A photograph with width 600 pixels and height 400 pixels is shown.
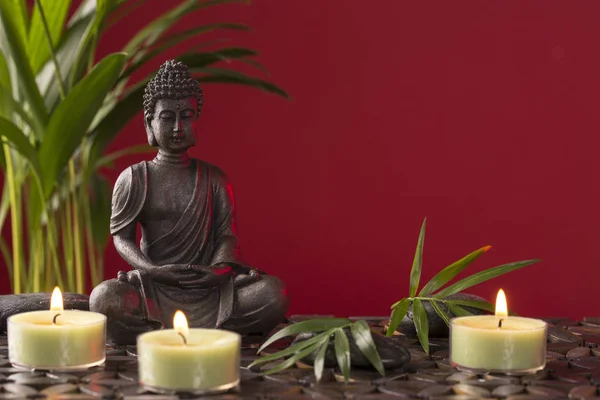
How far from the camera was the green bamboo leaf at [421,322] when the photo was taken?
4.35 ft

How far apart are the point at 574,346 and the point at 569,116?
1501 mm

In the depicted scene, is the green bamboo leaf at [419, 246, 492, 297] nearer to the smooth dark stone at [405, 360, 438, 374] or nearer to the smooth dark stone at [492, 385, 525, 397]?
the smooth dark stone at [405, 360, 438, 374]

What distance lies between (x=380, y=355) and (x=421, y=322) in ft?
0.46

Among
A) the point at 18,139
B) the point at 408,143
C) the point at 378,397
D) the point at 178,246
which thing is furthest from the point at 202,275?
the point at 408,143

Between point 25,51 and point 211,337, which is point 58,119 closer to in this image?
point 25,51

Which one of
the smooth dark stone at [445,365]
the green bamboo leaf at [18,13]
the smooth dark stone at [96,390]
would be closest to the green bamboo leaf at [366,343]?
the smooth dark stone at [445,365]

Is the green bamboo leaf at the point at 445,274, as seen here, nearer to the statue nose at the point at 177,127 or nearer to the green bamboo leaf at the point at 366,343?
the green bamboo leaf at the point at 366,343

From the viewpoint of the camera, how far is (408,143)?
2850 millimetres

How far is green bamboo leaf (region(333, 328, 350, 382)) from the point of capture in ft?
3.84

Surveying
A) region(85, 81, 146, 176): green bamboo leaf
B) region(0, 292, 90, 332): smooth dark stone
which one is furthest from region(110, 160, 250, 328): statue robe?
region(85, 81, 146, 176): green bamboo leaf

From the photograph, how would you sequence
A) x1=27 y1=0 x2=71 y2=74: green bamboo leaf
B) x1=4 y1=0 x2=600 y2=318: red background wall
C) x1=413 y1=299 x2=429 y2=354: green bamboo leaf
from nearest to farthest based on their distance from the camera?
x1=413 y1=299 x2=429 y2=354: green bamboo leaf → x1=27 y1=0 x2=71 y2=74: green bamboo leaf → x1=4 y1=0 x2=600 y2=318: red background wall

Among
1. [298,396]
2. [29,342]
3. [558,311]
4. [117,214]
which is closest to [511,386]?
[298,396]

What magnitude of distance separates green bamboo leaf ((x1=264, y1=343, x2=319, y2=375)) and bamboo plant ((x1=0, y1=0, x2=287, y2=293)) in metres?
0.81

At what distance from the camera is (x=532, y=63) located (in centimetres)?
280
